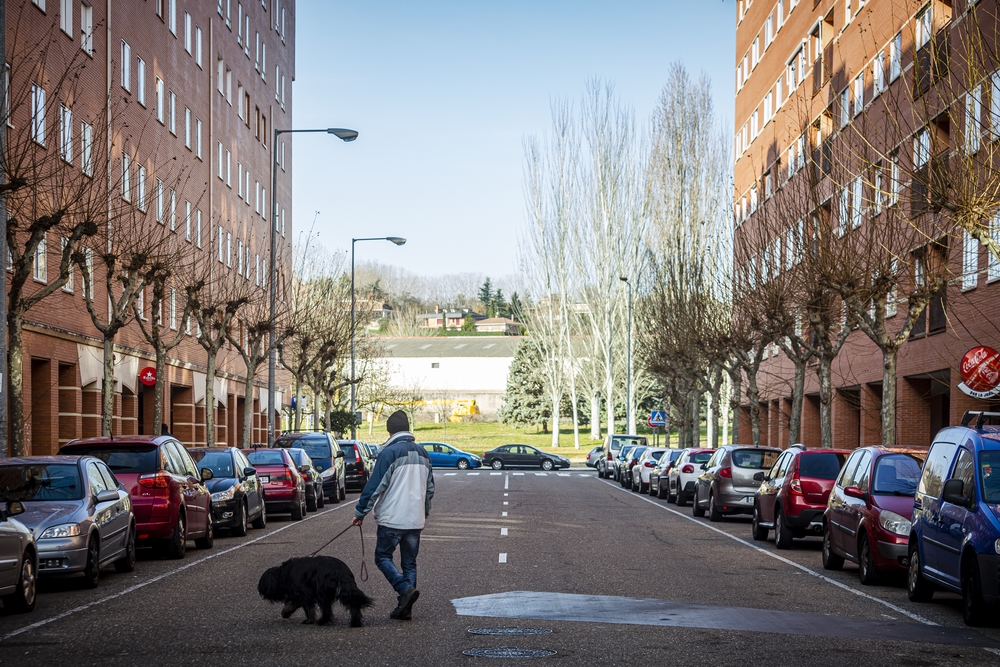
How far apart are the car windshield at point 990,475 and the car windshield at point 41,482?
353 inches

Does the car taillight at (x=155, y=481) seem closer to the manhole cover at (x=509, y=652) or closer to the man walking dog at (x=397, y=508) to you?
the man walking dog at (x=397, y=508)

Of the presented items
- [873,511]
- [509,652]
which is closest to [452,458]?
[873,511]

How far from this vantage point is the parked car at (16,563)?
11.3 metres

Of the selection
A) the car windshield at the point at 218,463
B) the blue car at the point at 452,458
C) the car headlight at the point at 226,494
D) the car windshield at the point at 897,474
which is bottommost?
the blue car at the point at 452,458

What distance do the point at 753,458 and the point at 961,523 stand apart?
15.0 m

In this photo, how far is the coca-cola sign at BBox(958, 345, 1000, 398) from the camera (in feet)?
62.0

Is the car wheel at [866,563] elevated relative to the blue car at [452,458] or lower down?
elevated

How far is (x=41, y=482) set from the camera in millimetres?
14039

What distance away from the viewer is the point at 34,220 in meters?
20.0

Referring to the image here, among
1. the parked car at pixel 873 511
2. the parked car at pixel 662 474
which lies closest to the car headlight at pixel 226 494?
the parked car at pixel 873 511

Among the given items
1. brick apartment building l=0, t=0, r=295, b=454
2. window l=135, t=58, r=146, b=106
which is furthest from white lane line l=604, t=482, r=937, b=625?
window l=135, t=58, r=146, b=106

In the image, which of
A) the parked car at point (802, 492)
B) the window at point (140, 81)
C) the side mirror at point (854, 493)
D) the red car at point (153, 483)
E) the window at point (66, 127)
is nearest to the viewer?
the side mirror at point (854, 493)

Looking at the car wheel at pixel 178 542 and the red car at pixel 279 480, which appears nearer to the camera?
the car wheel at pixel 178 542

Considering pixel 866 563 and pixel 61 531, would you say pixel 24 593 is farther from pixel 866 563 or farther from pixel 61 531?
pixel 866 563
